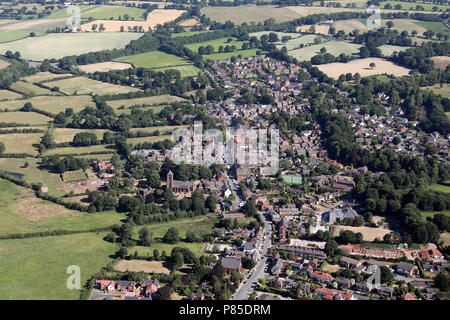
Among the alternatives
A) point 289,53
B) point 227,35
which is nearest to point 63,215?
point 289,53

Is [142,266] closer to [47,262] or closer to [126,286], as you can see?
[126,286]

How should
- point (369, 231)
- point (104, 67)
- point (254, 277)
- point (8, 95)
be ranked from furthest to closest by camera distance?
point (104, 67)
point (8, 95)
point (369, 231)
point (254, 277)

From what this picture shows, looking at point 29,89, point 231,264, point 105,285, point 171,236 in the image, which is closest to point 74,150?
point 171,236

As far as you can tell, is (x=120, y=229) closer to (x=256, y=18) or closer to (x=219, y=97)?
(x=219, y=97)

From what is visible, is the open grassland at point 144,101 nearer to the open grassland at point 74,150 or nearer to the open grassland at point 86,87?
the open grassland at point 86,87

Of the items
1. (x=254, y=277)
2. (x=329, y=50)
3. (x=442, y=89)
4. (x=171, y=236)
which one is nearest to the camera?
(x=254, y=277)

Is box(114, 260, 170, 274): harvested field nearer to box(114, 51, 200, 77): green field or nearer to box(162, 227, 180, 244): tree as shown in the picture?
box(162, 227, 180, 244): tree

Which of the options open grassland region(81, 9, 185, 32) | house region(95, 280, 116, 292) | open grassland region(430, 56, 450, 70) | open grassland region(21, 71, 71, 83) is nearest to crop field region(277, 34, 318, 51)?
open grassland region(430, 56, 450, 70)
